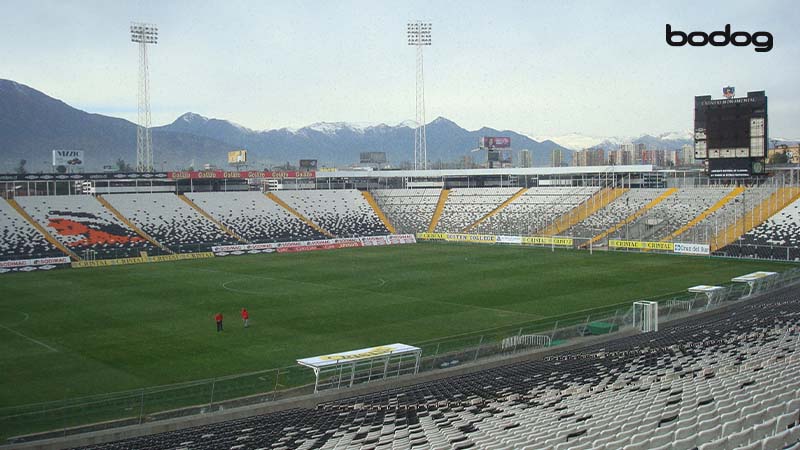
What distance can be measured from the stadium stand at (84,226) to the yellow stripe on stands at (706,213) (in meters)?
43.7

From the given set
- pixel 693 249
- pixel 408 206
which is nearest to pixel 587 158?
pixel 408 206

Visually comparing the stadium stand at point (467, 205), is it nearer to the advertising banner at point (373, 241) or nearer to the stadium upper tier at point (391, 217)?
the stadium upper tier at point (391, 217)

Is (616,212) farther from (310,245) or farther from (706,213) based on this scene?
(310,245)

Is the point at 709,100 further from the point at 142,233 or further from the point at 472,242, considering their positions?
the point at 142,233

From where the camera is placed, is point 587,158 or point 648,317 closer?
point 648,317

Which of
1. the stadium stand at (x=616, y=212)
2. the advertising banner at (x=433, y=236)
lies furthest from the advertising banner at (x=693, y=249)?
the advertising banner at (x=433, y=236)

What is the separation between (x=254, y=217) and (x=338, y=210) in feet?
35.0

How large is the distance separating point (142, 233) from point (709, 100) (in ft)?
156

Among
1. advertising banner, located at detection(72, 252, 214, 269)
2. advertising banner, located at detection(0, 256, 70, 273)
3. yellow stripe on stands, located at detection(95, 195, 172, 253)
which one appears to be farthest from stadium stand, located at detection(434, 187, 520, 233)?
advertising banner, located at detection(0, 256, 70, 273)

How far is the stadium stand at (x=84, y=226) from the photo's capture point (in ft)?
204

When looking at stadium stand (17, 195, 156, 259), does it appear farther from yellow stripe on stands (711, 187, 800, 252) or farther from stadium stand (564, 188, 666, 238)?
yellow stripe on stands (711, 187, 800, 252)

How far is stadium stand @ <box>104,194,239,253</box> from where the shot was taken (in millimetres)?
65938

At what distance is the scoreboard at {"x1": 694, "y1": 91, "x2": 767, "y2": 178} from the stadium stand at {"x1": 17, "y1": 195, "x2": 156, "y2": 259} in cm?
4438

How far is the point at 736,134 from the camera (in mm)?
52438
